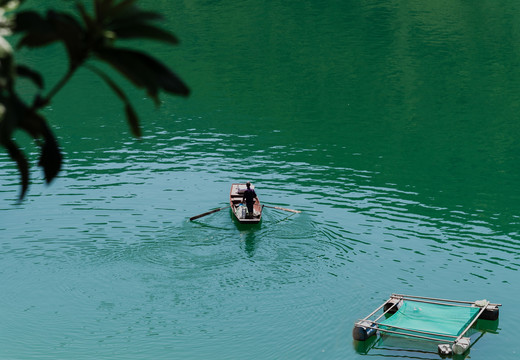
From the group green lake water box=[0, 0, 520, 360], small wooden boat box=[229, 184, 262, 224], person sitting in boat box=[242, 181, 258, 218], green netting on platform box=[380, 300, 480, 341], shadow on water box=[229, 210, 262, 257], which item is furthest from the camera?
person sitting in boat box=[242, 181, 258, 218]

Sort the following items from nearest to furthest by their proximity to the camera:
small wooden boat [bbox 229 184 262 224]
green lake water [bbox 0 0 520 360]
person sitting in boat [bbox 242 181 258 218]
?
1. green lake water [bbox 0 0 520 360]
2. small wooden boat [bbox 229 184 262 224]
3. person sitting in boat [bbox 242 181 258 218]

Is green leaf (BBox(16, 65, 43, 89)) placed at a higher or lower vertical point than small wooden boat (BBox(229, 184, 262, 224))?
higher

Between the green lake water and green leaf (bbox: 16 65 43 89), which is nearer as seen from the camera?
green leaf (bbox: 16 65 43 89)

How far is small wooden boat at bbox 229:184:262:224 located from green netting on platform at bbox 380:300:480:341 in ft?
36.9

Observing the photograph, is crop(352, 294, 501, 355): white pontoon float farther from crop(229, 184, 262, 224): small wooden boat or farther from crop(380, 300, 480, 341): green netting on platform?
crop(229, 184, 262, 224): small wooden boat

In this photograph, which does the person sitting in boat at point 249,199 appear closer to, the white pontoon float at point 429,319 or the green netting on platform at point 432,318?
the white pontoon float at point 429,319

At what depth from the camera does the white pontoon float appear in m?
26.8

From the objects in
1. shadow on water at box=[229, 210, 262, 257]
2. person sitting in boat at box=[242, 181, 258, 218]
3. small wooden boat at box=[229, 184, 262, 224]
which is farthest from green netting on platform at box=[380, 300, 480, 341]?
person sitting in boat at box=[242, 181, 258, 218]

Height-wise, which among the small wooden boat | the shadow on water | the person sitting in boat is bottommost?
the shadow on water

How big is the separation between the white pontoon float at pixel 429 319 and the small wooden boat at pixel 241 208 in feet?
33.0

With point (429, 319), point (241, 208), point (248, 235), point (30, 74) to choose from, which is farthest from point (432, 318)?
point (30, 74)

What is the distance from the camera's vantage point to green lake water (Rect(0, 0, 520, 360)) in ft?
98.7

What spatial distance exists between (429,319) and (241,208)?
14085 millimetres

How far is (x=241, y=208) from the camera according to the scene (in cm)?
3956
